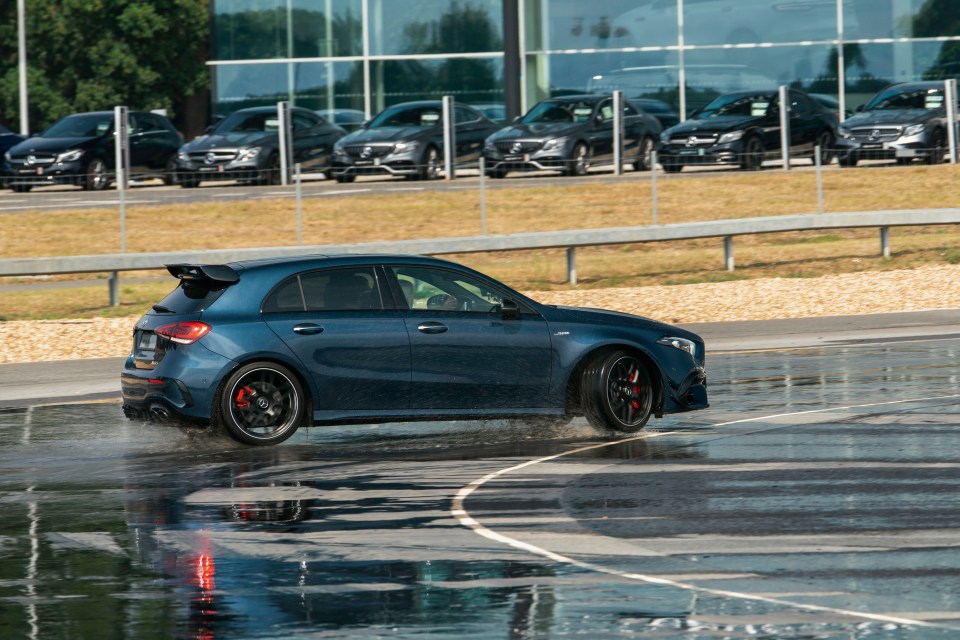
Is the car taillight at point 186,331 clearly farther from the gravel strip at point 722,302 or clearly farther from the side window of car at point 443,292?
the gravel strip at point 722,302

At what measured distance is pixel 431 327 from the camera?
12.7m

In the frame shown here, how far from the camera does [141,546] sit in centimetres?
890

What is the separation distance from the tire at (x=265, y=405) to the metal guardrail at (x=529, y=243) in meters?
8.96

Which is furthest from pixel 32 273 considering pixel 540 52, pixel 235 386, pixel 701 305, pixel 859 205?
pixel 540 52

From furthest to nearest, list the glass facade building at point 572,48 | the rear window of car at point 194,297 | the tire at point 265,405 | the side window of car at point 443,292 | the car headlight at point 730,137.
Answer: the glass facade building at point 572,48, the car headlight at point 730,137, the side window of car at point 443,292, the rear window of car at point 194,297, the tire at point 265,405

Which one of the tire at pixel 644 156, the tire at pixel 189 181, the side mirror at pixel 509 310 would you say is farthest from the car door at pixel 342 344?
the tire at pixel 644 156

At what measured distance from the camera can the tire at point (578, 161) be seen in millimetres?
34875

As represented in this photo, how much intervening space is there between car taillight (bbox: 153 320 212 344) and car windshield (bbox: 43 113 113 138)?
24871 millimetres

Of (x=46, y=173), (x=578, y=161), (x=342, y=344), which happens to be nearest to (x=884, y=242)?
(x=578, y=161)

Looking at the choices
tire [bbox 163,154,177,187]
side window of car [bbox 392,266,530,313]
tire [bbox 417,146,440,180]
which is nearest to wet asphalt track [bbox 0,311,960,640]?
side window of car [bbox 392,266,530,313]

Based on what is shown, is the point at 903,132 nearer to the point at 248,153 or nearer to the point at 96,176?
the point at 248,153

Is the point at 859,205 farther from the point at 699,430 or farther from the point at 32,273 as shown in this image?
the point at 699,430

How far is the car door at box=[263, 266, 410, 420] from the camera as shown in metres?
12.4

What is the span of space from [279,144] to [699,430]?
2319 cm
